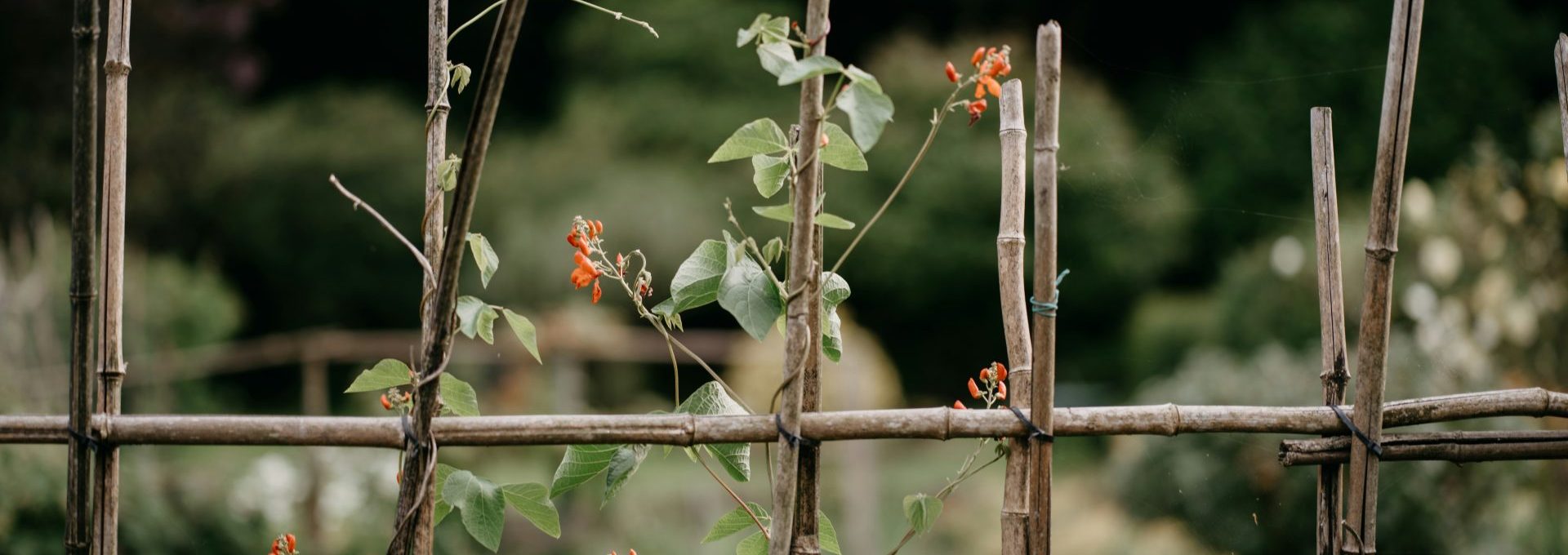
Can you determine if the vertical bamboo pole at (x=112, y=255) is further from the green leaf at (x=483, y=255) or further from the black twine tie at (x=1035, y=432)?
the black twine tie at (x=1035, y=432)

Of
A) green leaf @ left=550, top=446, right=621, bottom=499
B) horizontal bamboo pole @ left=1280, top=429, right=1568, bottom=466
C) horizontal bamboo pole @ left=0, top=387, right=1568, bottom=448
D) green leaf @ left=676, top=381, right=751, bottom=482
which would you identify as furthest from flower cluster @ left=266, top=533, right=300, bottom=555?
horizontal bamboo pole @ left=1280, top=429, right=1568, bottom=466

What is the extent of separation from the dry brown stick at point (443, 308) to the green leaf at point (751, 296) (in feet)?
0.56

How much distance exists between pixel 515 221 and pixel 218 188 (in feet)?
4.85

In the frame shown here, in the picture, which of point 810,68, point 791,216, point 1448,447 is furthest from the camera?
point 1448,447

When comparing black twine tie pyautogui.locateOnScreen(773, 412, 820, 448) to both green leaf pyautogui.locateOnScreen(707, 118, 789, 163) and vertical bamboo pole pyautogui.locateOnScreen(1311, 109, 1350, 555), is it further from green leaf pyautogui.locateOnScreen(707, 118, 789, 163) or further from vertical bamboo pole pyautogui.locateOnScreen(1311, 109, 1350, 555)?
vertical bamboo pole pyautogui.locateOnScreen(1311, 109, 1350, 555)

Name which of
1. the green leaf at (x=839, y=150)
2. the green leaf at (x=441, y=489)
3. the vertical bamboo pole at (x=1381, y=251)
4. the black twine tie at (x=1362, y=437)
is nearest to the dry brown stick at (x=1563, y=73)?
the vertical bamboo pole at (x=1381, y=251)

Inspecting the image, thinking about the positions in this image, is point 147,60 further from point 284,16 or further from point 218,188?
point 284,16

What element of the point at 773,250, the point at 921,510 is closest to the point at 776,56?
the point at 773,250

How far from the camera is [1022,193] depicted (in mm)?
783

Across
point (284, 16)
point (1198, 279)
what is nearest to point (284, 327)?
point (284, 16)

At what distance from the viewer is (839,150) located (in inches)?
28.9

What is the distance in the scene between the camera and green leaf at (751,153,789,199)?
753 mm

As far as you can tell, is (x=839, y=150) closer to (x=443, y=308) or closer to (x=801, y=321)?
(x=801, y=321)

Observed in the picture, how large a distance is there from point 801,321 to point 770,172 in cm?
13
